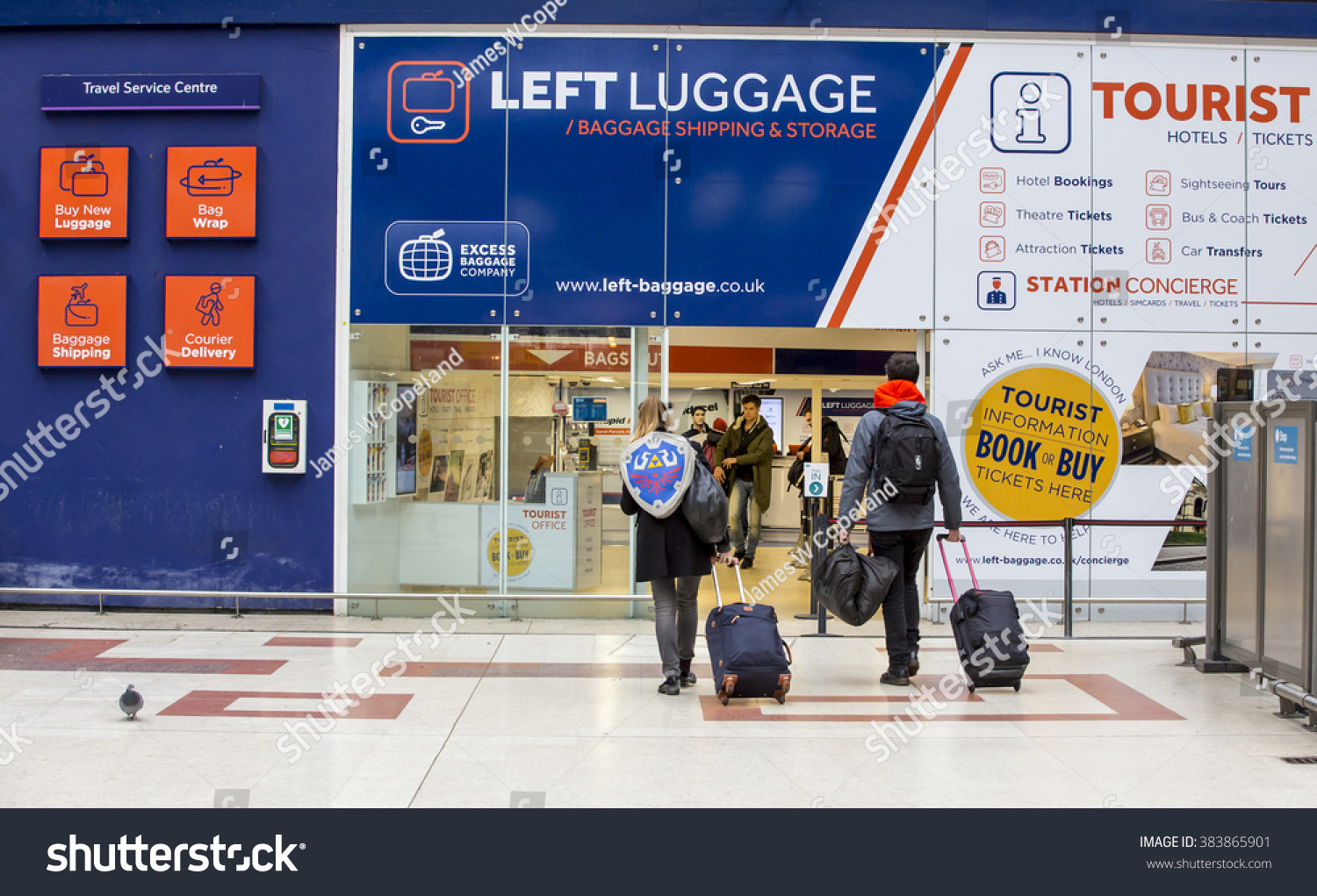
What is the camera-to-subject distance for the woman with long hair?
18.8ft

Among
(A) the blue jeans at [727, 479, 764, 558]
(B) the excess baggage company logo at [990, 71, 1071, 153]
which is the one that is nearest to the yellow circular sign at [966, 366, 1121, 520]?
(B) the excess baggage company logo at [990, 71, 1071, 153]

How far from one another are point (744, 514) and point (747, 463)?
2.07 feet

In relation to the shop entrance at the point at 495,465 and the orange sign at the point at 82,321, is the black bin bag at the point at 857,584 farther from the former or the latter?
the orange sign at the point at 82,321

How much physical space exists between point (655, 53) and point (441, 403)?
10.5 feet

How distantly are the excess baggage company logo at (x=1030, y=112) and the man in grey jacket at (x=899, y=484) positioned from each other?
3.06 meters

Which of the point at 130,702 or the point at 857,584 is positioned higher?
the point at 857,584

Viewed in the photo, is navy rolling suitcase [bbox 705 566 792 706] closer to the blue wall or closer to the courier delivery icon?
the blue wall

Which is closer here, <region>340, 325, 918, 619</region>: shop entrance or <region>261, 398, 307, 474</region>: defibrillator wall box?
<region>261, 398, 307, 474</region>: defibrillator wall box

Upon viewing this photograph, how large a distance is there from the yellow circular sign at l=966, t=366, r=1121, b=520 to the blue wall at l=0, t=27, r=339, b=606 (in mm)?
A: 5119

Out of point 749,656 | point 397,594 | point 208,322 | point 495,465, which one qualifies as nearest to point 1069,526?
point 749,656

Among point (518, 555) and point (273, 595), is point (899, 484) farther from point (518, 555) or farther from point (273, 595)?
point (273, 595)

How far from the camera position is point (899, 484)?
5.90m

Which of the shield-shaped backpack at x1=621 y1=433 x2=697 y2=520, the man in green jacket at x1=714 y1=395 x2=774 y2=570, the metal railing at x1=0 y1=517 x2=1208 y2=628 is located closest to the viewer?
the shield-shaped backpack at x1=621 y1=433 x2=697 y2=520

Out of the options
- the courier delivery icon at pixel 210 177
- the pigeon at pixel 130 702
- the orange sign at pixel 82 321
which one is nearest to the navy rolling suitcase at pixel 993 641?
the pigeon at pixel 130 702
